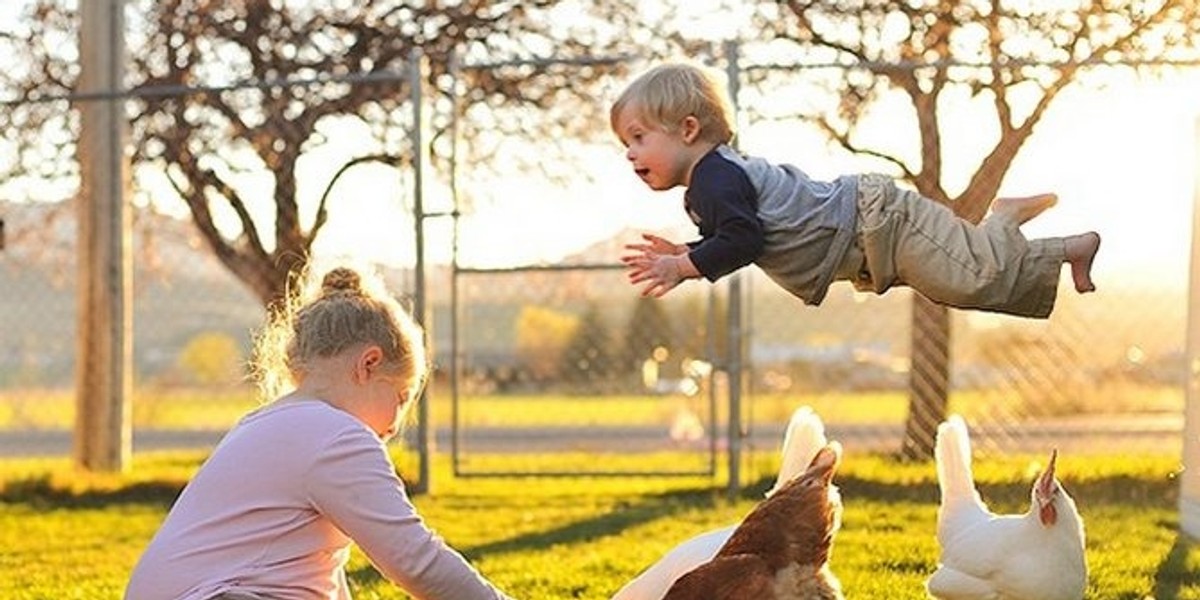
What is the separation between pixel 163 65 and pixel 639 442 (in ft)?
15.4

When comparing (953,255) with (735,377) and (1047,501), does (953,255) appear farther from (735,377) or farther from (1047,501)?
(735,377)

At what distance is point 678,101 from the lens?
406 centimetres

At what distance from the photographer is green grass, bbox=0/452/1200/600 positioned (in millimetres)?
5867

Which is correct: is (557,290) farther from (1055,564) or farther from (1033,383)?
(1055,564)

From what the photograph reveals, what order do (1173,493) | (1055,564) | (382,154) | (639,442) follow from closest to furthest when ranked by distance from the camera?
(1055,564) → (1173,493) → (382,154) → (639,442)

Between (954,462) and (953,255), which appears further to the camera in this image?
(954,462)

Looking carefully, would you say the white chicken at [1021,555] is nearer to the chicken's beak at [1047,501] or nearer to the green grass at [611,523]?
the chicken's beak at [1047,501]

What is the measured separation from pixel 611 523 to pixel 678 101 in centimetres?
403

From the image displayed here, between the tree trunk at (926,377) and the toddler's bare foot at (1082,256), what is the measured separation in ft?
17.7

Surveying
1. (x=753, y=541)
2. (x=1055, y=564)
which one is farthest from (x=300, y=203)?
(x=753, y=541)

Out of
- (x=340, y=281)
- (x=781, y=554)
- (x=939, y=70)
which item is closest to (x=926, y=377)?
(x=939, y=70)

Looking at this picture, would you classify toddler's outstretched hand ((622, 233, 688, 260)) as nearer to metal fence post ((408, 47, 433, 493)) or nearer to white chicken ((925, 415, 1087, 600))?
white chicken ((925, 415, 1087, 600))

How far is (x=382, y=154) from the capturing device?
1052 centimetres

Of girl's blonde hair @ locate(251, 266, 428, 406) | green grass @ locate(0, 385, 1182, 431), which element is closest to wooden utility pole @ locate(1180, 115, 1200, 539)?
girl's blonde hair @ locate(251, 266, 428, 406)
